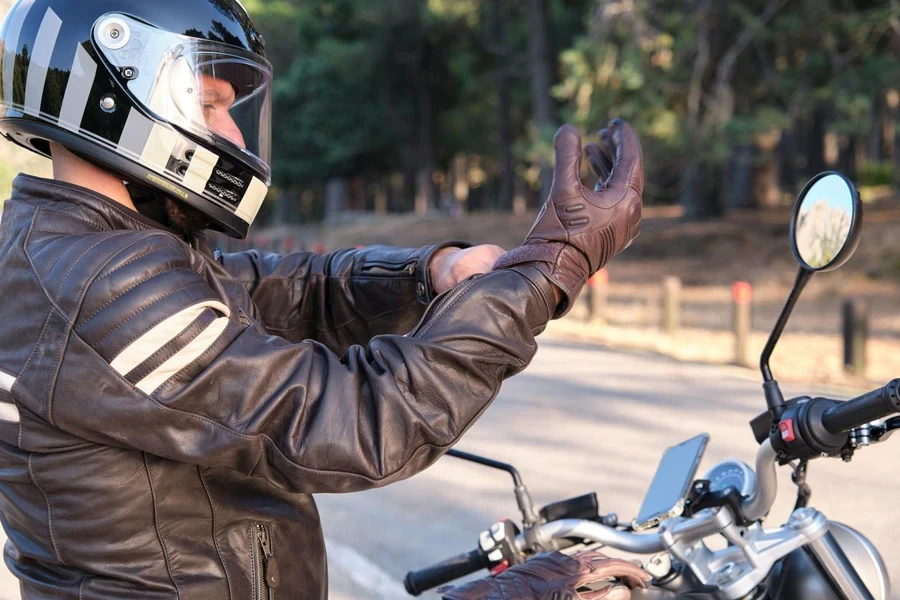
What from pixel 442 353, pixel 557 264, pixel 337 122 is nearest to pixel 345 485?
pixel 442 353

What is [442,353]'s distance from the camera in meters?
1.53

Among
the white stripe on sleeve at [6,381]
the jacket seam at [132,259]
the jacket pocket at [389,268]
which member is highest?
the jacket seam at [132,259]

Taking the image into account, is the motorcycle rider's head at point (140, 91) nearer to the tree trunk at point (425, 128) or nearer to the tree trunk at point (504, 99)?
the tree trunk at point (504, 99)

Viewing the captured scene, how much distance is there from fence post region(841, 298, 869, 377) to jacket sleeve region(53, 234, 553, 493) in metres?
8.09

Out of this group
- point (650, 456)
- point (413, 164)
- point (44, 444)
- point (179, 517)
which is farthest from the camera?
point (413, 164)

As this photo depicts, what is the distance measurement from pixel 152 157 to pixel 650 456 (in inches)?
187

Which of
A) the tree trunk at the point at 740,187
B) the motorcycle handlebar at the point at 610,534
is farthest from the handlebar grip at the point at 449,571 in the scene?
the tree trunk at the point at 740,187

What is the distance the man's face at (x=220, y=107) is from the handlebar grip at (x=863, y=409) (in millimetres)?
1303

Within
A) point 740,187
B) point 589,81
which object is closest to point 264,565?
point 589,81

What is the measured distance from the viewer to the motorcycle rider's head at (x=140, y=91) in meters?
1.74

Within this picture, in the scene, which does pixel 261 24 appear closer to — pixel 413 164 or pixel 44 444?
pixel 413 164

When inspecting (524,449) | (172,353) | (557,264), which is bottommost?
(524,449)

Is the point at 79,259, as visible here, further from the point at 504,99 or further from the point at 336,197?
the point at 336,197

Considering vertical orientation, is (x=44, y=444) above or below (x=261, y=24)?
below
